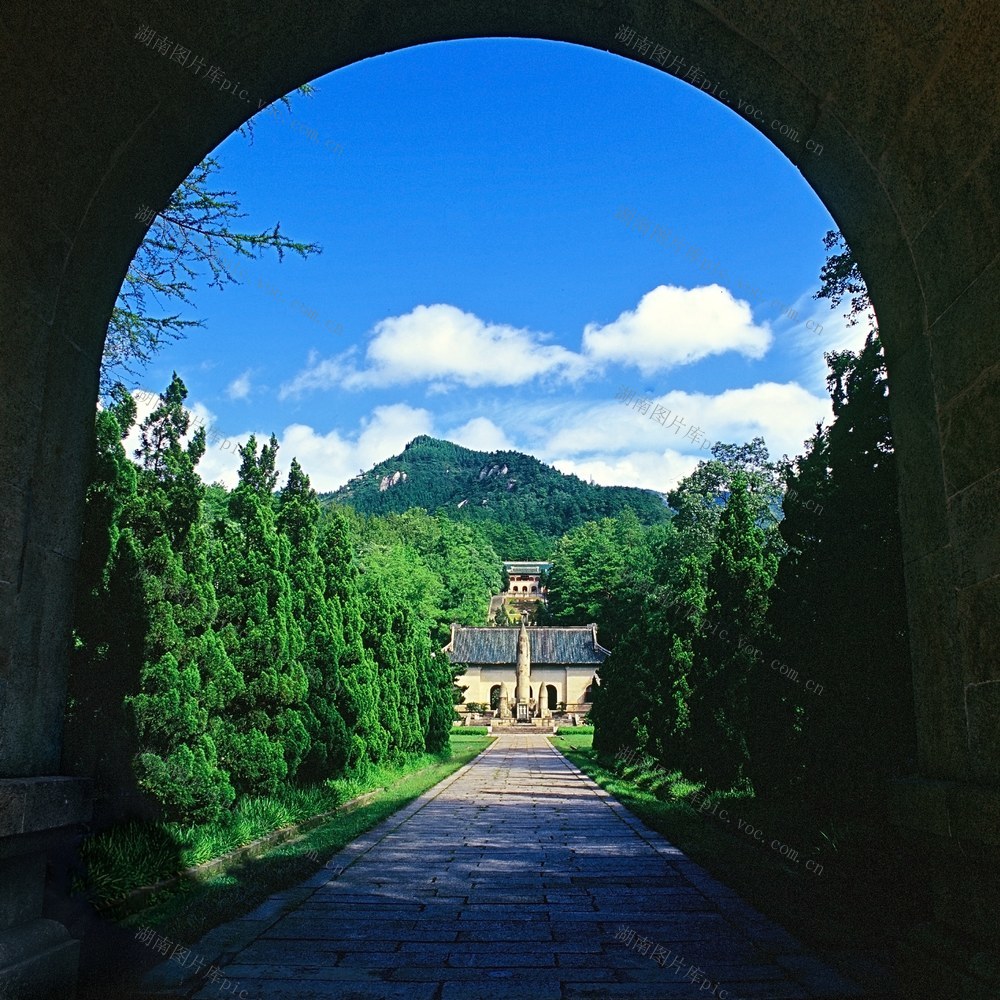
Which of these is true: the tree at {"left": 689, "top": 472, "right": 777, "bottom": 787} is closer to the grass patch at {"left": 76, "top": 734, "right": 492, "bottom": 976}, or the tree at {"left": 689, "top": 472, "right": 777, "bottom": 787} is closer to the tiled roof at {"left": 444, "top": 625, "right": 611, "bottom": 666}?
the grass patch at {"left": 76, "top": 734, "right": 492, "bottom": 976}

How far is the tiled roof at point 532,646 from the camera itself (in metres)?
64.1

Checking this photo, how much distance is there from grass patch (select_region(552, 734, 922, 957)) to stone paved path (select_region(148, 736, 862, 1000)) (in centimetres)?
21

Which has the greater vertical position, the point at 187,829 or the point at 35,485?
the point at 35,485

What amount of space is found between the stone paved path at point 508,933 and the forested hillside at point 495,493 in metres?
117

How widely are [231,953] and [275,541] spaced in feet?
24.5

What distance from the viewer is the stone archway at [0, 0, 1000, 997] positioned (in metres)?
3.04

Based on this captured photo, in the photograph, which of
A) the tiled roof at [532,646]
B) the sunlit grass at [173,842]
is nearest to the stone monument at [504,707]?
the tiled roof at [532,646]

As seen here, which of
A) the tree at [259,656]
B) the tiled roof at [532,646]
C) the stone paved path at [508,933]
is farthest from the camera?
the tiled roof at [532,646]

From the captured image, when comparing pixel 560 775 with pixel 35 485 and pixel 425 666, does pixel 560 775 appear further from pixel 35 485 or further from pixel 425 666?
pixel 35 485

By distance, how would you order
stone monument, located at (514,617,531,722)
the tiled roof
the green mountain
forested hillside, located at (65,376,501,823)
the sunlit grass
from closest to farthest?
the sunlit grass, forested hillside, located at (65,376,501,823), stone monument, located at (514,617,531,722), the tiled roof, the green mountain

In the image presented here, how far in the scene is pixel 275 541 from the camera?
1185 cm

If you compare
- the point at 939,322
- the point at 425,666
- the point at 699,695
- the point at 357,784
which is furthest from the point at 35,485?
the point at 425,666

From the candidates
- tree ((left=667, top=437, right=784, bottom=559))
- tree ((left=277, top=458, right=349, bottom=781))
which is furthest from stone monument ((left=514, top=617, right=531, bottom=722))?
tree ((left=277, top=458, right=349, bottom=781))

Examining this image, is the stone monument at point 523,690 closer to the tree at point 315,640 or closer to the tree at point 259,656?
the tree at point 315,640
